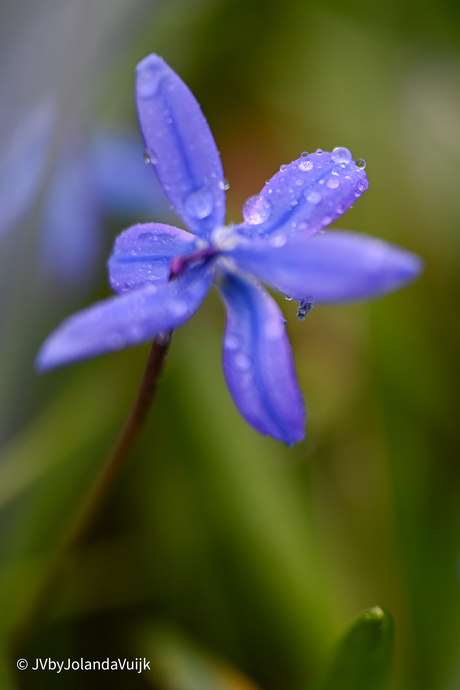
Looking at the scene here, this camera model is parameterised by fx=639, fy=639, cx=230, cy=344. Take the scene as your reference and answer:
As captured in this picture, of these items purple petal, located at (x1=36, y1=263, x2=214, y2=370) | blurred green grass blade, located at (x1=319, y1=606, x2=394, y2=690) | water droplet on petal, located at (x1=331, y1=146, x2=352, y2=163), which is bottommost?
blurred green grass blade, located at (x1=319, y1=606, x2=394, y2=690)

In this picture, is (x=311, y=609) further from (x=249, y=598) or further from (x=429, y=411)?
(x=429, y=411)

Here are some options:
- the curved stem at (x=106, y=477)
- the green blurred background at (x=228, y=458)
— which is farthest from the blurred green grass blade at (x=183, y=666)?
the curved stem at (x=106, y=477)

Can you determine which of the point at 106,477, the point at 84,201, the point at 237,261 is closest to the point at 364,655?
the point at 106,477

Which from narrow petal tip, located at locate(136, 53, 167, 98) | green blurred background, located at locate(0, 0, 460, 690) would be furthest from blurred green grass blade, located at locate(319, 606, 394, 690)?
narrow petal tip, located at locate(136, 53, 167, 98)

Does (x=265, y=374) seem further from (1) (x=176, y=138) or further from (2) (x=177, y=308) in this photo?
(1) (x=176, y=138)

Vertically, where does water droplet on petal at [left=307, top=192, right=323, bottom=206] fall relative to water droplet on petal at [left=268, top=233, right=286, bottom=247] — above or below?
above

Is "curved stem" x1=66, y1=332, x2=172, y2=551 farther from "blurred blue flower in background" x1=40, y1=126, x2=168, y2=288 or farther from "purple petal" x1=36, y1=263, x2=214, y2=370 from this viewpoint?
"blurred blue flower in background" x1=40, y1=126, x2=168, y2=288

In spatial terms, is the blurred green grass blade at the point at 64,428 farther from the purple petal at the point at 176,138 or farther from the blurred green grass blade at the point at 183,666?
the purple petal at the point at 176,138

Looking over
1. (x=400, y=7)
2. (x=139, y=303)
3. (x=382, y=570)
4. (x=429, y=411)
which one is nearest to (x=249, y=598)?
(x=382, y=570)
